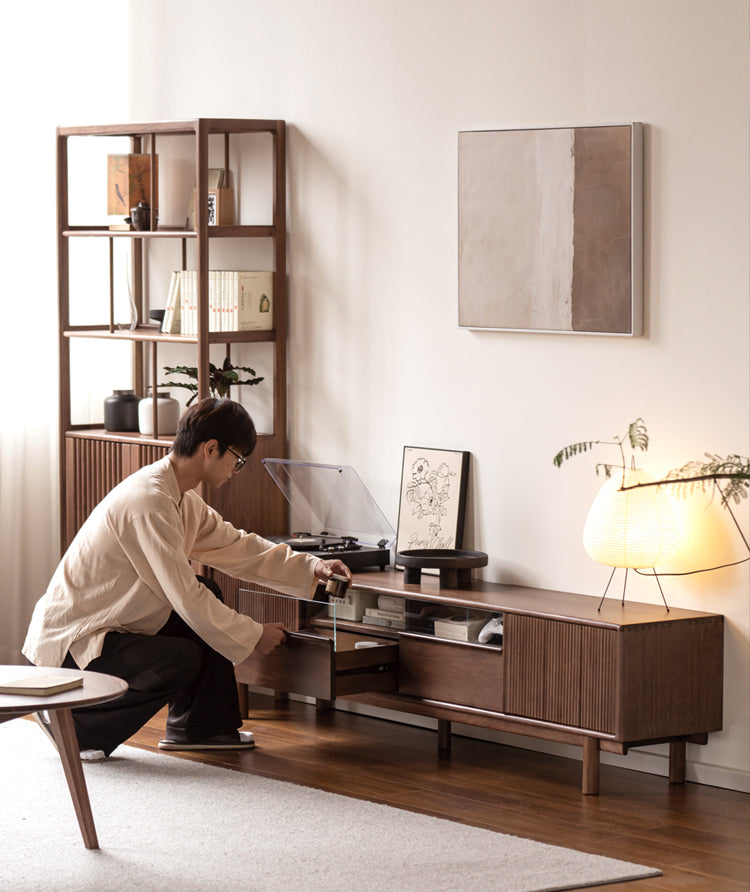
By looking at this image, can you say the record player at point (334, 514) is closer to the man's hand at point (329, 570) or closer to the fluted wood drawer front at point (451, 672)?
the man's hand at point (329, 570)

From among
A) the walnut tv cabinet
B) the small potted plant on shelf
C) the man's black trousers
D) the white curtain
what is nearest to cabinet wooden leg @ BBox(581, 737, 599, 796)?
the walnut tv cabinet

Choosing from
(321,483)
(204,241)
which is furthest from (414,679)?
(204,241)

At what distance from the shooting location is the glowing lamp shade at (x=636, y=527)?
4.18 m

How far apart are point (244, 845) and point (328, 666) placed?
890 mm

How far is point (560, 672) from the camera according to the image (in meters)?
4.19

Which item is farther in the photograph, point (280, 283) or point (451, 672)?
point (280, 283)

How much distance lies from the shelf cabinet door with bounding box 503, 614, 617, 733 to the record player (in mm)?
792

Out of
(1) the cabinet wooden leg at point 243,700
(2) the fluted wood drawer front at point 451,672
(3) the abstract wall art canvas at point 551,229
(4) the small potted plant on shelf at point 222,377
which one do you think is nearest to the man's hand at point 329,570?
(2) the fluted wood drawer front at point 451,672

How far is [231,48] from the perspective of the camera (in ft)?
17.9

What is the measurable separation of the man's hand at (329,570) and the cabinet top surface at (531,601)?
0.15m

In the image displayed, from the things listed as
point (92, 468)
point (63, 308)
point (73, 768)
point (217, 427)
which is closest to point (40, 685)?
point (73, 768)

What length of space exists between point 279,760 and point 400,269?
161cm

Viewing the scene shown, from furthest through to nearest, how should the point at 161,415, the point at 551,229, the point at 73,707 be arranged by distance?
the point at 161,415 → the point at 551,229 → the point at 73,707

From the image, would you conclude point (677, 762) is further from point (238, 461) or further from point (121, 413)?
point (121, 413)
